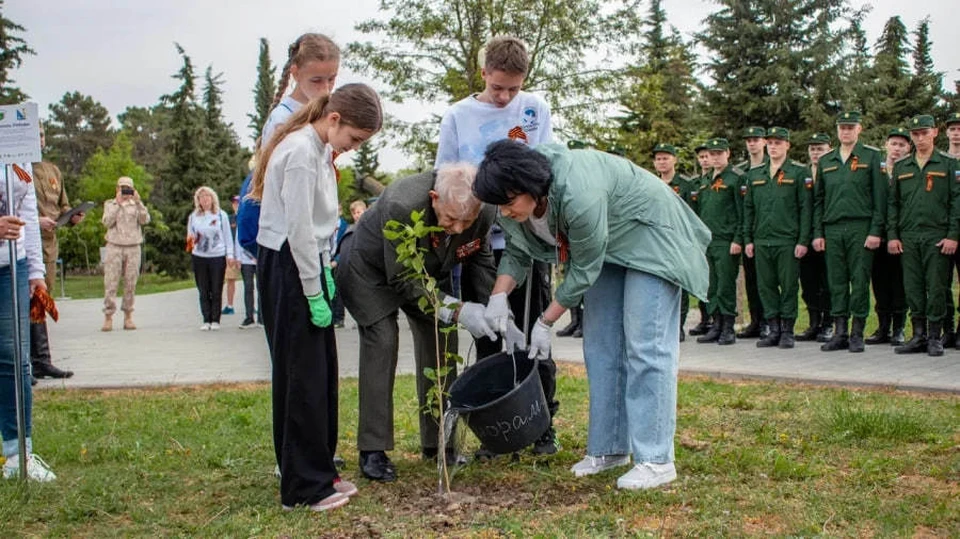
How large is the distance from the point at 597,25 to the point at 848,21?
10.3 meters

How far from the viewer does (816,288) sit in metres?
10.5

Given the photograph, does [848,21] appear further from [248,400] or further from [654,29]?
[248,400]

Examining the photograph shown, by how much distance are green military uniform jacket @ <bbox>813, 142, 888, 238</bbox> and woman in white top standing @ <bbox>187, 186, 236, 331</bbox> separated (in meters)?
7.92

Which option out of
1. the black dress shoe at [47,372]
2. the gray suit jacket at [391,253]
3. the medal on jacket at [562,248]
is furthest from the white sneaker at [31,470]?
the black dress shoe at [47,372]

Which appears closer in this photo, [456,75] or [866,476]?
[866,476]

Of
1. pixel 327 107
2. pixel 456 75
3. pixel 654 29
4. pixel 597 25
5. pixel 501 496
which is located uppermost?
pixel 654 29

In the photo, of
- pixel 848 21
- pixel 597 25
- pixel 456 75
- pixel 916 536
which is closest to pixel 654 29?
pixel 848 21

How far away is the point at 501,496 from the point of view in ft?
14.5

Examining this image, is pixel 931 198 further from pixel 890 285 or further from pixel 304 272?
pixel 304 272

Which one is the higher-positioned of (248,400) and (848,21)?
(848,21)

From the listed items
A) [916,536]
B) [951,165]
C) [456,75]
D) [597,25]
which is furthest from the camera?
[597,25]

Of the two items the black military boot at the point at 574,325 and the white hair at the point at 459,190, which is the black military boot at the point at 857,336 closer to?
the black military boot at the point at 574,325

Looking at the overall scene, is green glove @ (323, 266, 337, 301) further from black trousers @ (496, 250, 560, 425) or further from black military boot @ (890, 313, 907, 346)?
black military boot @ (890, 313, 907, 346)

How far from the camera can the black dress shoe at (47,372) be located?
872cm
